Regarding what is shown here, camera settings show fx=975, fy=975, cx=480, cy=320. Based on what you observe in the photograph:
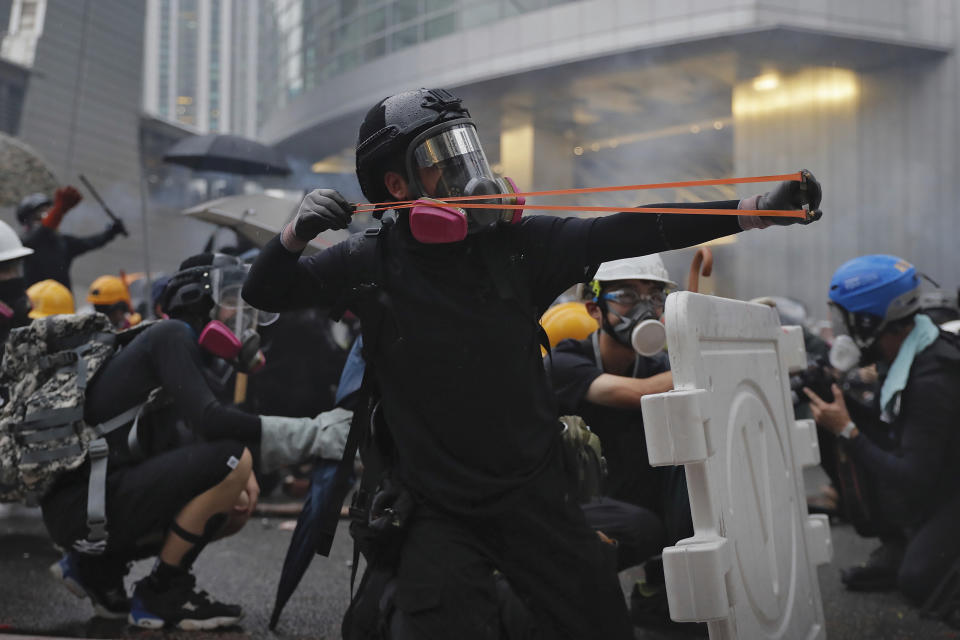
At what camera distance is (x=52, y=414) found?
3363 millimetres

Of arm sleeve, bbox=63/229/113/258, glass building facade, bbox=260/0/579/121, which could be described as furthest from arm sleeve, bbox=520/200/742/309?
glass building facade, bbox=260/0/579/121

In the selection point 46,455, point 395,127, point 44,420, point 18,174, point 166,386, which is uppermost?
point 18,174

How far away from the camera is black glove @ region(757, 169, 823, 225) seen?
70.2 inches

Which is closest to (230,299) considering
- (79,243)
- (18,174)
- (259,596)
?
(259,596)

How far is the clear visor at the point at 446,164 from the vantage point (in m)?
2.17

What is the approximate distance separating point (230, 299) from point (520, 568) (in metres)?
2.01

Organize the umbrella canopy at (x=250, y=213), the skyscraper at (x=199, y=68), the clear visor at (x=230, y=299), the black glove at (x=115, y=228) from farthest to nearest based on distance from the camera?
the skyscraper at (x=199, y=68) → the black glove at (x=115, y=228) → the umbrella canopy at (x=250, y=213) → the clear visor at (x=230, y=299)

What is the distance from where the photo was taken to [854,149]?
16.1m

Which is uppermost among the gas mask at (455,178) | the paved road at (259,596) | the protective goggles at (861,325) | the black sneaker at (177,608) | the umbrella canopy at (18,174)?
the umbrella canopy at (18,174)

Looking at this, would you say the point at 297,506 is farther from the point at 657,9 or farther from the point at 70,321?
the point at 657,9

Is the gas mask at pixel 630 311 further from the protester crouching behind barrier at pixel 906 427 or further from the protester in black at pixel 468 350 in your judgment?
the protester in black at pixel 468 350

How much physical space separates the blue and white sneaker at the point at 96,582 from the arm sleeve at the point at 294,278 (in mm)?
1838

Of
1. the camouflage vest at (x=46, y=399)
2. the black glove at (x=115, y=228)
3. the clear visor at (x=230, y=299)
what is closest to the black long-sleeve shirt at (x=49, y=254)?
the black glove at (x=115, y=228)

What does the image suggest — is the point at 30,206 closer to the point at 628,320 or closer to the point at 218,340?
the point at 218,340
